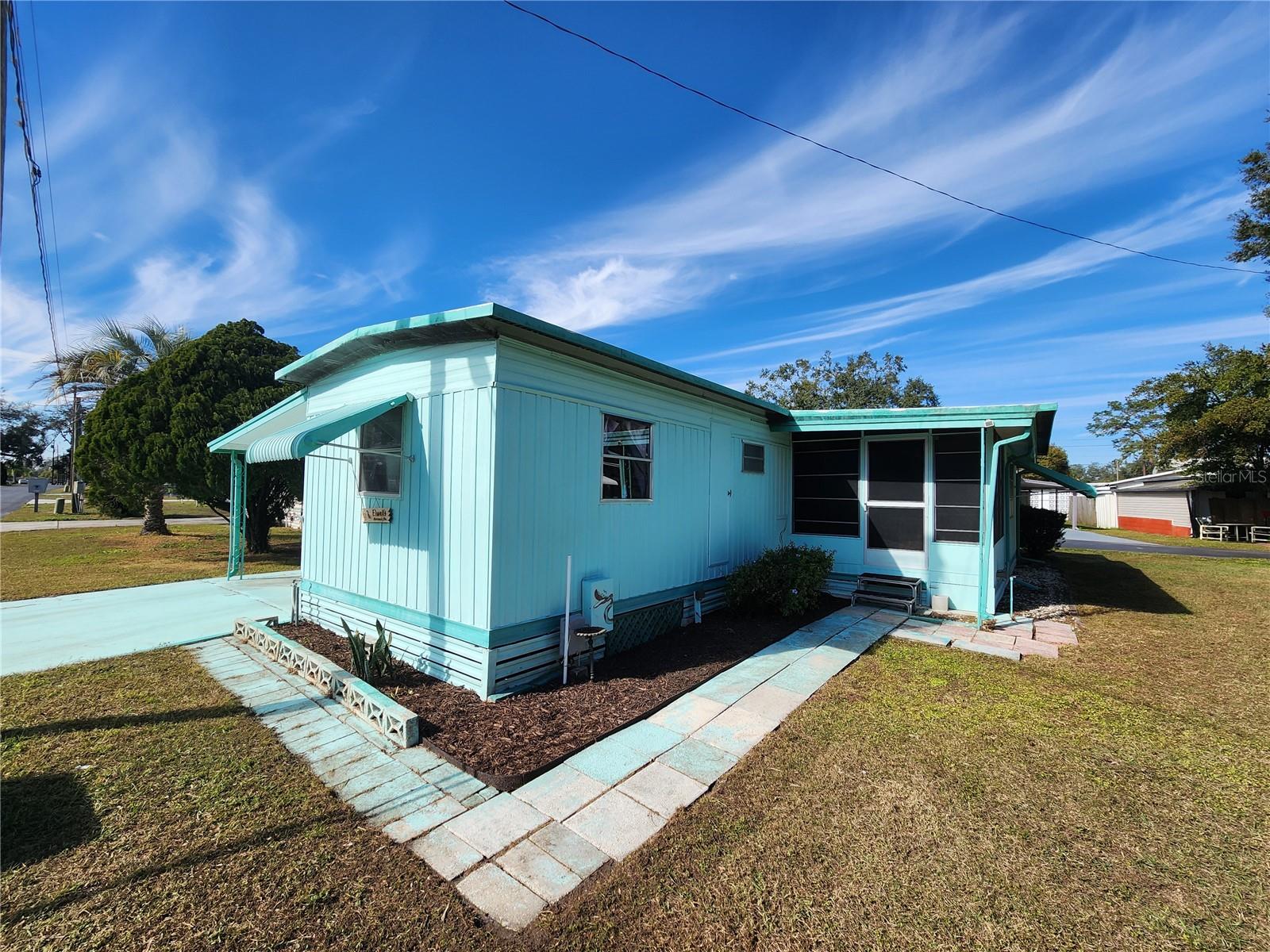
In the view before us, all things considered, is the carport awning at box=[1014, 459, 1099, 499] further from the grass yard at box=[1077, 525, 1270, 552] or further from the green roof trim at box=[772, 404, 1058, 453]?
the grass yard at box=[1077, 525, 1270, 552]

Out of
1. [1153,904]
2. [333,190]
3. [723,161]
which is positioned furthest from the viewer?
[723,161]

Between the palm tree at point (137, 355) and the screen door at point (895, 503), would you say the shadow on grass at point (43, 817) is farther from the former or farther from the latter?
the palm tree at point (137, 355)

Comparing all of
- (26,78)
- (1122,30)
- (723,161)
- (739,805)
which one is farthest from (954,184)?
(26,78)

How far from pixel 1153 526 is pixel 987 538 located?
3237cm

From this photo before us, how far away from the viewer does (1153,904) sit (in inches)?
91.4

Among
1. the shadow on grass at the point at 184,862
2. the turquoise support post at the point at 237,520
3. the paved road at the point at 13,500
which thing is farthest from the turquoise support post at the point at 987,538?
the paved road at the point at 13,500

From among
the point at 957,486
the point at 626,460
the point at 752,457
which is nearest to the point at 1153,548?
the point at 957,486

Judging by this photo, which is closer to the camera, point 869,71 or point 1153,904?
point 1153,904

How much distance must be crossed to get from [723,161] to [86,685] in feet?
32.4

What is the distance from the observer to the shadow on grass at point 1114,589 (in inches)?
333

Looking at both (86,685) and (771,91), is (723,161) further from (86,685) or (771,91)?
(86,685)

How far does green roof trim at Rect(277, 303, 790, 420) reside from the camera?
428 centimetres

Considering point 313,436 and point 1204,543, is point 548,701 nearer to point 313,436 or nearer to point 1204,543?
point 313,436

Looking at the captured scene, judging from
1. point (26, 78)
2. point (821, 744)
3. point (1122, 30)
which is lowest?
point (821, 744)
